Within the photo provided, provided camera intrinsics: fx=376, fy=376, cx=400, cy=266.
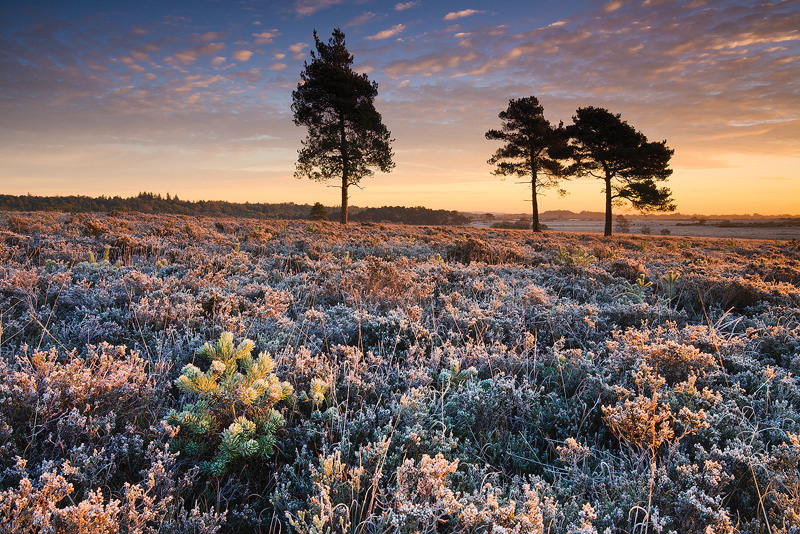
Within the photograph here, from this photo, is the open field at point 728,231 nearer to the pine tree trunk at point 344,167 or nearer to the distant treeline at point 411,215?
the distant treeline at point 411,215

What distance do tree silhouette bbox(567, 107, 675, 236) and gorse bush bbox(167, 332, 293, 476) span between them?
30.6m

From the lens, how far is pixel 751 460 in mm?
1970

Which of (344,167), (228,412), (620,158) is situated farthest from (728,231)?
(228,412)

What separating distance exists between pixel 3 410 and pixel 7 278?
342 cm

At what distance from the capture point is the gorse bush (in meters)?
1.92

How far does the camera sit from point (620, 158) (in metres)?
28.2

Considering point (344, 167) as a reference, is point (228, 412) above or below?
below

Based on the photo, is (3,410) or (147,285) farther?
(147,285)

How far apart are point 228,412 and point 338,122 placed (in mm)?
25685

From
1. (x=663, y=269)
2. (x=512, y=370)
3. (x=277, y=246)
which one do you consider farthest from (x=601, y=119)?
(x=512, y=370)

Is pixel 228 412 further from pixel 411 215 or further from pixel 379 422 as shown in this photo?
pixel 411 215

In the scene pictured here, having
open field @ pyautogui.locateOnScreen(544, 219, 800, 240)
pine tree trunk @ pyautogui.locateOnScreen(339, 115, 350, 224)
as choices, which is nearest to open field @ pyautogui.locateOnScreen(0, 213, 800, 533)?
pine tree trunk @ pyautogui.locateOnScreen(339, 115, 350, 224)

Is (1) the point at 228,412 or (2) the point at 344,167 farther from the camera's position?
(2) the point at 344,167

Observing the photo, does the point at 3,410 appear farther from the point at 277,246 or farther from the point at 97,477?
the point at 277,246
